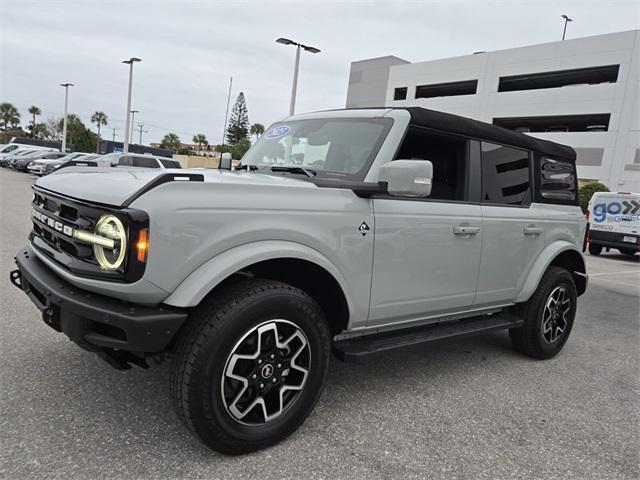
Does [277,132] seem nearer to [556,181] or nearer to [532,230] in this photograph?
[532,230]

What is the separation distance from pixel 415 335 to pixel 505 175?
166cm

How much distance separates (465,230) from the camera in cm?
343

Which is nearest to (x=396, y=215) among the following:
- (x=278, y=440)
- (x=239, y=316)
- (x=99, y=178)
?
(x=239, y=316)

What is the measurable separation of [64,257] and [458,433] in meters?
2.44

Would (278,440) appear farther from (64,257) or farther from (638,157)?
(638,157)

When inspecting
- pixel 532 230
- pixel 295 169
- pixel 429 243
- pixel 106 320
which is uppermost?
pixel 295 169

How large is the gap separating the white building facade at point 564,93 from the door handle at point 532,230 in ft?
76.3

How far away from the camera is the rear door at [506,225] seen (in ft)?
12.2

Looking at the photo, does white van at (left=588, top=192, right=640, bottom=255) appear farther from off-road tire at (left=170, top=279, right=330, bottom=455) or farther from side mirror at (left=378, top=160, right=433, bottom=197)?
off-road tire at (left=170, top=279, right=330, bottom=455)

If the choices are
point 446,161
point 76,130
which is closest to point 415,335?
point 446,161

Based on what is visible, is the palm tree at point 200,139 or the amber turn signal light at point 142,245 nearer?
the amber turn signal light at point 142,245

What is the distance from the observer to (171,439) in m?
2.54

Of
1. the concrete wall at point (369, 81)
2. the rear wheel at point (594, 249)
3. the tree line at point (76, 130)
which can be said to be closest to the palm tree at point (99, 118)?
the tree line at point (76, 130)

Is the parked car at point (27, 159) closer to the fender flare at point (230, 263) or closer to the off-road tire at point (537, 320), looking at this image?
the off-road tire at point (537, 320)
